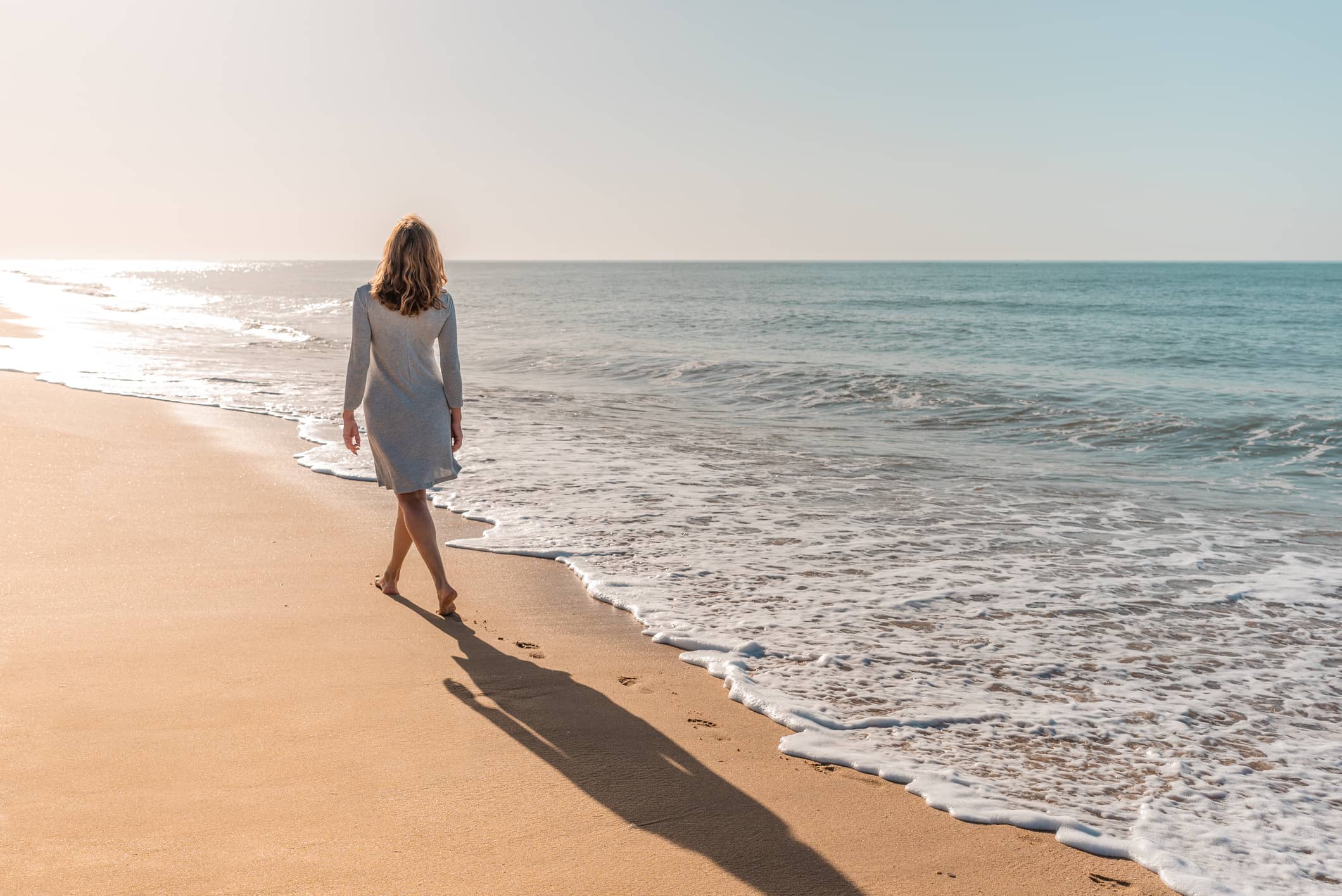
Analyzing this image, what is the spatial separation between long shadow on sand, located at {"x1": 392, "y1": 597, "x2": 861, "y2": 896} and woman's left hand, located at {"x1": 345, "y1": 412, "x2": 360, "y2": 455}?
1.30 metres

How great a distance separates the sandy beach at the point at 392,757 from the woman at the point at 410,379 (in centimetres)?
61

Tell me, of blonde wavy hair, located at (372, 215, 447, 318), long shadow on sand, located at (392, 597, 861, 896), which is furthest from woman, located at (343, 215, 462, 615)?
long shadow on sand, located at (392, 597, 861, 896)

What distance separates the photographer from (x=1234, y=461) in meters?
9.85

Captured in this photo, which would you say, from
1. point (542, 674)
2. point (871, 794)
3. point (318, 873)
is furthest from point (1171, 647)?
point (318, 873)

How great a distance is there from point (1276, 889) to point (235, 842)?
116 inches

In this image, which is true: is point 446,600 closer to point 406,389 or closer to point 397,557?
point 397,557

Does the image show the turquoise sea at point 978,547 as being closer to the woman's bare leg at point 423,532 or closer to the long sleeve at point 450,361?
the woman's bare leg at point 423,532

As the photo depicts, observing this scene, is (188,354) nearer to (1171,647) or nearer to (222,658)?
(222,658)

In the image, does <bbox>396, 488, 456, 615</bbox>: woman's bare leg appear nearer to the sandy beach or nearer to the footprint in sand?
the sandy beach

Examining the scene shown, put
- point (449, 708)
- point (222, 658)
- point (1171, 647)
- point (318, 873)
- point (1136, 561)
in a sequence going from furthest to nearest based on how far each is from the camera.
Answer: point (1136, 561)
point (1171, 647)
point (222, 658)
point (449, 708)
point (318, 873)

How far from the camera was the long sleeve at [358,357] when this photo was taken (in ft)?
14.6

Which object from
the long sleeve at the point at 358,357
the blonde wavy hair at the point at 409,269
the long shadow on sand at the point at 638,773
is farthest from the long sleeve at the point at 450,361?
the long shadow on sand at the point at 638,773

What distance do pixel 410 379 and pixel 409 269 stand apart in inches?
21.5

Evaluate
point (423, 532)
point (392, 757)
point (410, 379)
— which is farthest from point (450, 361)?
point (392, 757)
